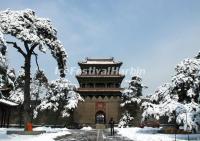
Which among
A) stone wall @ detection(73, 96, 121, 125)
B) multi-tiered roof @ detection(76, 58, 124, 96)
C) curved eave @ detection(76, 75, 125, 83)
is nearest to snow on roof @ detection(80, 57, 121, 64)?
multi-tiered roof @ detection(76, 58, 124, 96)

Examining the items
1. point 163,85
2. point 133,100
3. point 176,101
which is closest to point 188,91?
point 176,101

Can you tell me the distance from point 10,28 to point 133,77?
40.4 meters

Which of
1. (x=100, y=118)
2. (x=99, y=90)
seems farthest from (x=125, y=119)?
(x=100, y=118)

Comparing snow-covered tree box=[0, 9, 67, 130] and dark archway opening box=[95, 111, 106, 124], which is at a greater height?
snow-covered tree box=[0, 9, 67, 130]

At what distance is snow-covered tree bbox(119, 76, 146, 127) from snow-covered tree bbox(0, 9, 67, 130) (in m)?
34.2

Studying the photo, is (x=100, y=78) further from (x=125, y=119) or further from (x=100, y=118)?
(x=100, y=118)

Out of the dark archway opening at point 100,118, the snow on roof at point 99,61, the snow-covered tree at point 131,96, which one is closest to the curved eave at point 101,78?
the snow on roof at point 99,61

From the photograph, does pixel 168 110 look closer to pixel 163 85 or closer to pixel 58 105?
pixel 163 85

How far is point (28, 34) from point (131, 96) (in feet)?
129

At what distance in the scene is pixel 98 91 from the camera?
72750 mm

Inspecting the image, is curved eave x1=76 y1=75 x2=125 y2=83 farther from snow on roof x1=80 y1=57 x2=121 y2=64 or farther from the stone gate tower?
snow on roof x1=80 y1=57 x2=121 y2=64

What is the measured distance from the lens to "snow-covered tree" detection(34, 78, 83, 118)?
6078cm

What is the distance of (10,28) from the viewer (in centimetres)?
2841

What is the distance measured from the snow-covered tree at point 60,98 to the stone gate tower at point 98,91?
6863mm
